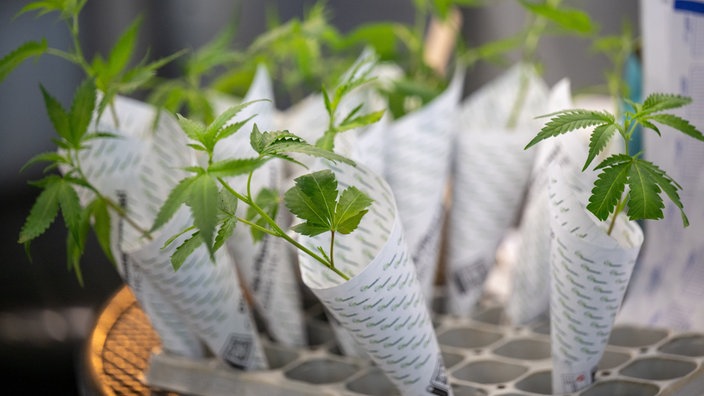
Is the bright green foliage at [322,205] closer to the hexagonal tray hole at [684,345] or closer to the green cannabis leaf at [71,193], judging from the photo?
the green cannabis leaf at [71,193]

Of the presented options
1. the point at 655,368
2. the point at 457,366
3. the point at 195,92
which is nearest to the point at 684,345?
the point at 655,368

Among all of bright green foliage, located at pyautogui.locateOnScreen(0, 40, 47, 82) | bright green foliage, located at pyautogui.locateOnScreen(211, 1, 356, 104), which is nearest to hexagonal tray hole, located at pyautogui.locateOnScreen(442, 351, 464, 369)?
bright green foliage, located at pyautogui.locateOnScreen(211, 1, 356, 104)

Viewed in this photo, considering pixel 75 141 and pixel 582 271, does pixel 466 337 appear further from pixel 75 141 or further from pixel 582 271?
pixel 75 141

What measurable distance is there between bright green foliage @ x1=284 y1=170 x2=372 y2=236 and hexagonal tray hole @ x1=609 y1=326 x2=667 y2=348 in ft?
0.82

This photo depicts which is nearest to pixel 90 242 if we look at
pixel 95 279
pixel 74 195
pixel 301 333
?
pixel 95 279

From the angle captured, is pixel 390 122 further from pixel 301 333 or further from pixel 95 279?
pixel 95 279

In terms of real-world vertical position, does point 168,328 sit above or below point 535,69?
below

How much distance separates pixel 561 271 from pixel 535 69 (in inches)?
9.7

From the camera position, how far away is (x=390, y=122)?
611mm

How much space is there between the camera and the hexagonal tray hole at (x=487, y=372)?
54cm

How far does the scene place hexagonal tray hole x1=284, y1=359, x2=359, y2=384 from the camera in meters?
0.56

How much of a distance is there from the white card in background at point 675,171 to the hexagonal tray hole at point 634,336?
2 centimetres

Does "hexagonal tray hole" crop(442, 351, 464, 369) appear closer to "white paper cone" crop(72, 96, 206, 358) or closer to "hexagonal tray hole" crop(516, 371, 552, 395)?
"hexagonal tray hole" crop(516, 371, 552, 395)

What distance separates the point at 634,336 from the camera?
0.55 meters
